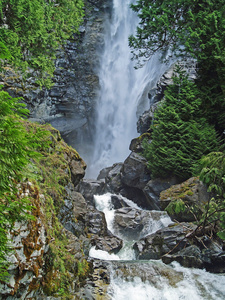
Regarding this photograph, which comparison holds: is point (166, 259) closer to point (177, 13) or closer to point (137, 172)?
point (137, 172)

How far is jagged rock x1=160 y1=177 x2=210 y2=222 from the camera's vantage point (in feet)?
31.2

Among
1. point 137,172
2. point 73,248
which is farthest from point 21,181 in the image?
point 137,172

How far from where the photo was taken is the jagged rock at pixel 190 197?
952 centimetres

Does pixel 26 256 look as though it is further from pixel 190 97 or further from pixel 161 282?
pixel 190 97

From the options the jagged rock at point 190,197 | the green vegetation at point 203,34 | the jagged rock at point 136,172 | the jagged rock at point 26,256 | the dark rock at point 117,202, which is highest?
the green vegetation at point 203,34

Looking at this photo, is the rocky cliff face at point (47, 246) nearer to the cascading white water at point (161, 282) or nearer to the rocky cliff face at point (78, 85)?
the cascading white water at point (161, 282)

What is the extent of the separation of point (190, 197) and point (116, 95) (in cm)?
2430

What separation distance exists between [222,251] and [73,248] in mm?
5049

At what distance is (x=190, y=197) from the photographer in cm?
1014

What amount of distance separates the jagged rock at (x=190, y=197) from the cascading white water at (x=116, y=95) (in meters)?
18.5

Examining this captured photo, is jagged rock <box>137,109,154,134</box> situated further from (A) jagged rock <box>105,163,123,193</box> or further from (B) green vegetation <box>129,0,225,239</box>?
(A) jagged rock <box>105,163,123,193</box>

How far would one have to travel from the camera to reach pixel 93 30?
30.2 meters

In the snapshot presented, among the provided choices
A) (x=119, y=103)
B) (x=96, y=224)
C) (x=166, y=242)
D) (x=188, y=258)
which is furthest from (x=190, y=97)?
(x=119, y=103)

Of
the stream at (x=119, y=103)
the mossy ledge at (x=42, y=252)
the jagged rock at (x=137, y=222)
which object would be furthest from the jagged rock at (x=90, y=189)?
the mossy ledge at (x=42, y=252)
